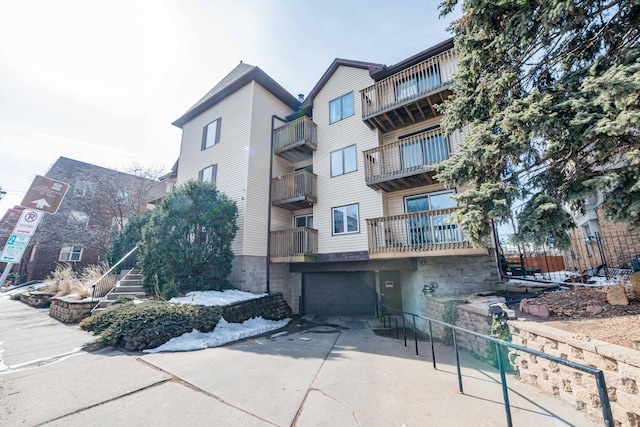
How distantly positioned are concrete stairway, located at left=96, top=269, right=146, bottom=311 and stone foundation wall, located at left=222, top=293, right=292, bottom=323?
390 cm

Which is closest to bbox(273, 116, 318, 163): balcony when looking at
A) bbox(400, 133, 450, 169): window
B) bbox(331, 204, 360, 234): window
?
bbox(331, 204, 360, 234): window

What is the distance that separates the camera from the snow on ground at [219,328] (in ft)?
20.6

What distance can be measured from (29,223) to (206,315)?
451cm

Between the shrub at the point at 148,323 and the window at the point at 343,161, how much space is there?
7505 millimetres

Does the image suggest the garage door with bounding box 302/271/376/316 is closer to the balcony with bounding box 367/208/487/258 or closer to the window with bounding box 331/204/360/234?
the window with bounding box 331/204/360/234

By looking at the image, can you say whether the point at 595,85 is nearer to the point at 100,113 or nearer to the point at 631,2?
the point at 631,2

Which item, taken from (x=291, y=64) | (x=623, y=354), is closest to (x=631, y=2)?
(x=623, y=354)

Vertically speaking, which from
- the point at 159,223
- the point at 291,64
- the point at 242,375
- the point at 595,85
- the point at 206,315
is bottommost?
the point at 242,375

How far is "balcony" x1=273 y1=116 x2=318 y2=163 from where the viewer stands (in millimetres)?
11787

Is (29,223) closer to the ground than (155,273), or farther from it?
farther from it

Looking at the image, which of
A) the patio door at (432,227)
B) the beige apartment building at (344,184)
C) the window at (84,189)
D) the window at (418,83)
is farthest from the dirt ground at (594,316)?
the window at (84,189)

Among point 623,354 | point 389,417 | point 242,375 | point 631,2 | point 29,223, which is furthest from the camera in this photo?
point 29,223

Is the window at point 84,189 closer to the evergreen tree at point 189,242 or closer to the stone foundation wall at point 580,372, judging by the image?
the evergreen tree at point 189,242

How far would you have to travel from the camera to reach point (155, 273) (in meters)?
9.42
